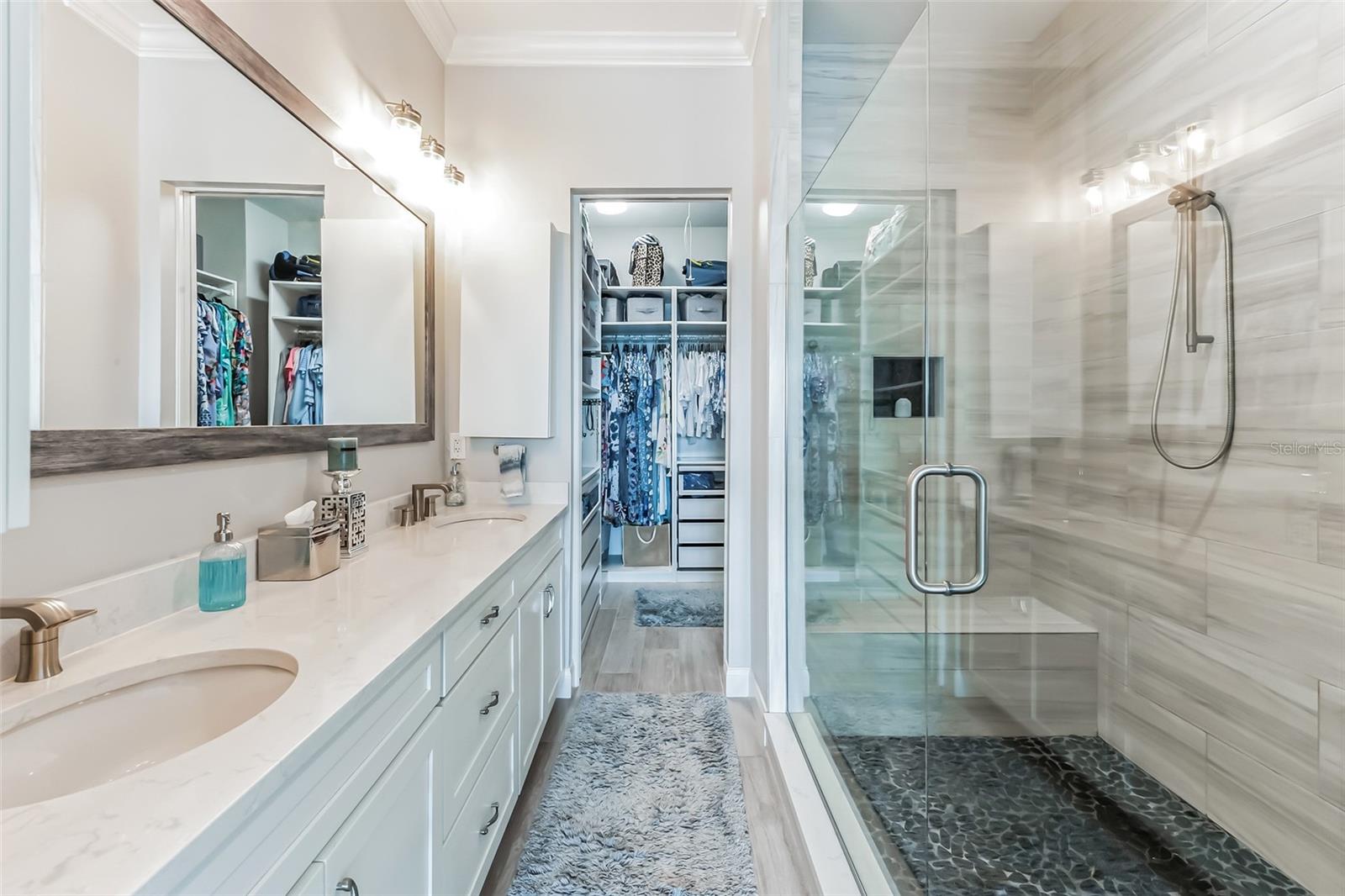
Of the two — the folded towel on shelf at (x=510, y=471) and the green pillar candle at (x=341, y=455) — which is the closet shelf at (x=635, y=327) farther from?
the green pillar candle at (x=341, y=455)

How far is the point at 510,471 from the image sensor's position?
92.7 inches

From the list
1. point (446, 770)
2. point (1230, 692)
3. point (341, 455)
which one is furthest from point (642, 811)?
point (1230, 692)

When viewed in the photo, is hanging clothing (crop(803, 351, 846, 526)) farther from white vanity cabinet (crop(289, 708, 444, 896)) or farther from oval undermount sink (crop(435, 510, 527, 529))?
white vanity cabinet (crop(289, 708, 444, 896))

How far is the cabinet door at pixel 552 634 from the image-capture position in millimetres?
1984

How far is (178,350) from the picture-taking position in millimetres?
1118

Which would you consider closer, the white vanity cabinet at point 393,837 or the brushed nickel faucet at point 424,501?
the white vanity cabinet at point 393,837

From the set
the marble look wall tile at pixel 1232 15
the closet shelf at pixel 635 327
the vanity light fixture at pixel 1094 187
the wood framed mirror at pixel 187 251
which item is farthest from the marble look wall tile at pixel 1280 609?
the closet shelf at pixel 635 327

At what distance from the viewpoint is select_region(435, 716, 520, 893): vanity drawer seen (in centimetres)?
112

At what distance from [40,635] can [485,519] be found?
142cm

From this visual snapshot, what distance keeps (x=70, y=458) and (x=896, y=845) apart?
180 cm

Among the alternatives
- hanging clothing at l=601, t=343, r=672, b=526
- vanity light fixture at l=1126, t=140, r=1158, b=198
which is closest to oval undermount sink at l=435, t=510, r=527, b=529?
hanging clothing at l=601, t=343, r=672, b=526

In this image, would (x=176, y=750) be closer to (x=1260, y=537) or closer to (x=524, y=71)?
(x=1260, y=537)

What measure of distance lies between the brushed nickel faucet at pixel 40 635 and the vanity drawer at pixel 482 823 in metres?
0.70

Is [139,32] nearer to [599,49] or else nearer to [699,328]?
[599,49]
